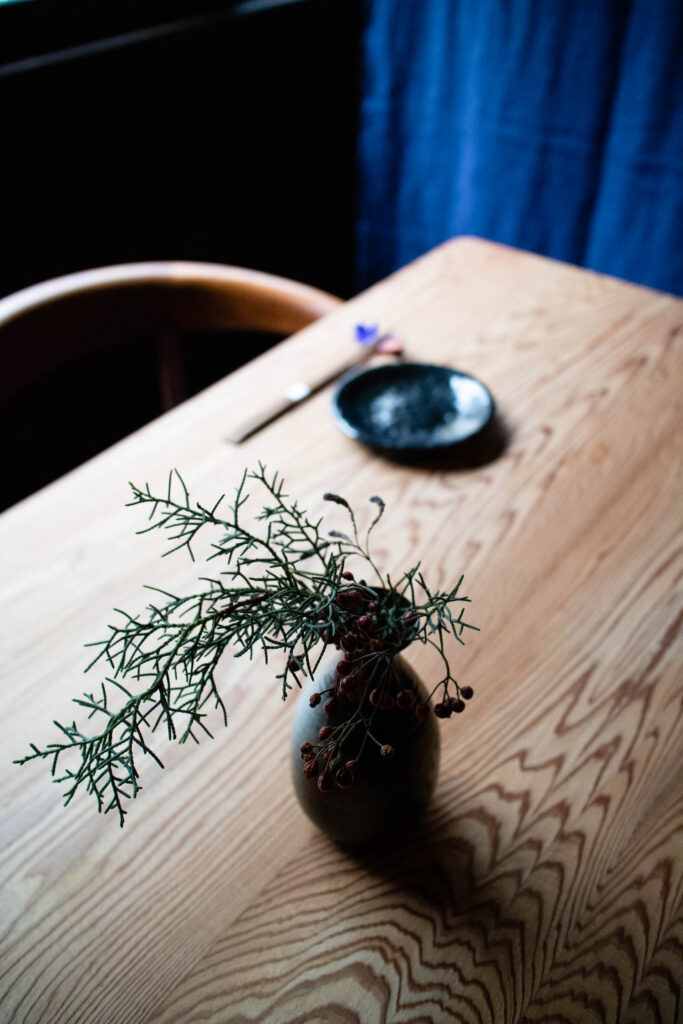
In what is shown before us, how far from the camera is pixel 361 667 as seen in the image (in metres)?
0.48

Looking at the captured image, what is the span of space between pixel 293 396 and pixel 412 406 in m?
0.15

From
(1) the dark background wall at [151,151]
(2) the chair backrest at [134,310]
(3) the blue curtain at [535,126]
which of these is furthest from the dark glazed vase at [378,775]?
(3) the blue curtain at [535,126]

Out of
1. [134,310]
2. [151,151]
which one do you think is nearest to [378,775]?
[134,310]

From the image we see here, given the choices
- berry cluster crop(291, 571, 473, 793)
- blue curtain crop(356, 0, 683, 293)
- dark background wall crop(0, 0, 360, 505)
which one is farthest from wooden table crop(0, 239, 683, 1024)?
blue curtain crop(356, 0, 683, 293)

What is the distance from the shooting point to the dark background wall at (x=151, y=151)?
5.10ft

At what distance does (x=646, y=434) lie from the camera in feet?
3.29

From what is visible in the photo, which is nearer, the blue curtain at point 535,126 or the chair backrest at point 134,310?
the chair backrest at point 134,310

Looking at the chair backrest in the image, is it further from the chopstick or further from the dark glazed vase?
the dark glazed vase

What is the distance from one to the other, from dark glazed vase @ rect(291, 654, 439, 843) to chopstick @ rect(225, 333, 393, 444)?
46 cm

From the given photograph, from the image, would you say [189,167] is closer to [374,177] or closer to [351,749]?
[374,177]

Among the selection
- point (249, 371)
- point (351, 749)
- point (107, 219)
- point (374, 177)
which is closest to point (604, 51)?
point (374, 177)

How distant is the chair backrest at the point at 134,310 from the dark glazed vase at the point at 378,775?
0.77m

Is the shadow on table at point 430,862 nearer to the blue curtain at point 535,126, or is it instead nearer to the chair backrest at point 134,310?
the chair backrest at point 134,310

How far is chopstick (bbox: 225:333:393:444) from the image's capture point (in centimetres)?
97
